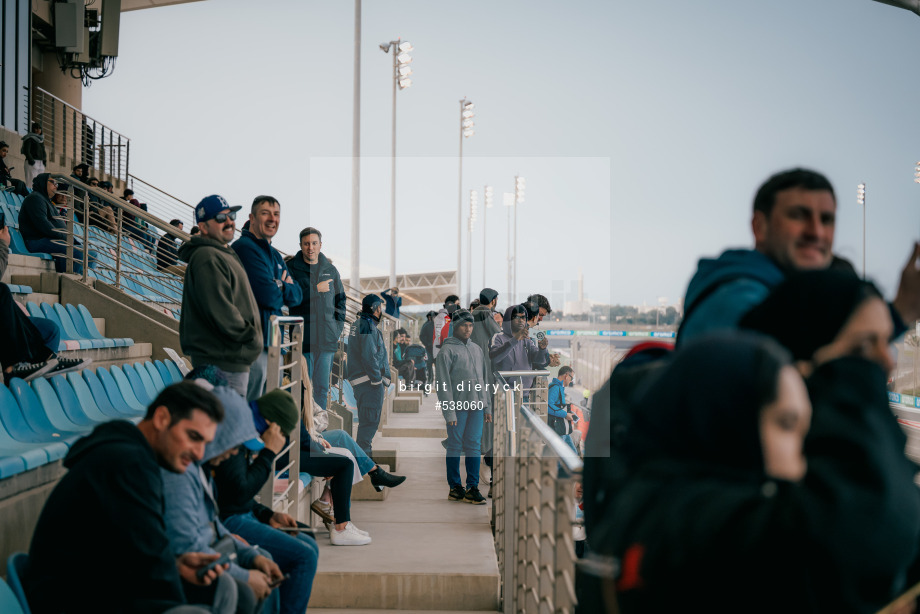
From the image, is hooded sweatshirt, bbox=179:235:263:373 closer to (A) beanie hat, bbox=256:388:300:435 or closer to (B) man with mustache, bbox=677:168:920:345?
(A) beanie hat, bbox=256:388:300:435

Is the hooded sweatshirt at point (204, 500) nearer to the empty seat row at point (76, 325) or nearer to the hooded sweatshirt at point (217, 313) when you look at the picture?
the hooded sweatshirt at point (217, 313)

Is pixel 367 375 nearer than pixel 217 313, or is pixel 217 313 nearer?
pixel 217 313

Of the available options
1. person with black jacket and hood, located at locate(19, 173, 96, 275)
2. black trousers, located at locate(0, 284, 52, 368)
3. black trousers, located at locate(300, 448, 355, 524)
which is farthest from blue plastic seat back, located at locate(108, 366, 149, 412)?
person with black jacket and hood, located at locate(19, 173, 96, 275)

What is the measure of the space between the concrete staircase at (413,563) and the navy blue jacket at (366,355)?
1.23 m

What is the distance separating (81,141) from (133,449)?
1897 centimetres

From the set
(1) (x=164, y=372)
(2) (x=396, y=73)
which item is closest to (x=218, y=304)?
(1) (x=164, y=372)

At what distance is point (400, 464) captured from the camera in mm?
9320

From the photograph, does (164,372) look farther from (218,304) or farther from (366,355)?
(218,304)

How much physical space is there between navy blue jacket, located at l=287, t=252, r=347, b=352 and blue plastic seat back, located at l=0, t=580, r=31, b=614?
4.37m

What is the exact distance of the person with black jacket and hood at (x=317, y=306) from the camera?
22.2 feet

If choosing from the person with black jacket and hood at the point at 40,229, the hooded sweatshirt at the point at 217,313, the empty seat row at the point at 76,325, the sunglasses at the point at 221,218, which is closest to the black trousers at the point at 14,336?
the empty seat row at the point at 76,325

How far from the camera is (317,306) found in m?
6.92

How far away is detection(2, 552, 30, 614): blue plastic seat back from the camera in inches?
94.7

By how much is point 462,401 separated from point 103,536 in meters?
5.14
